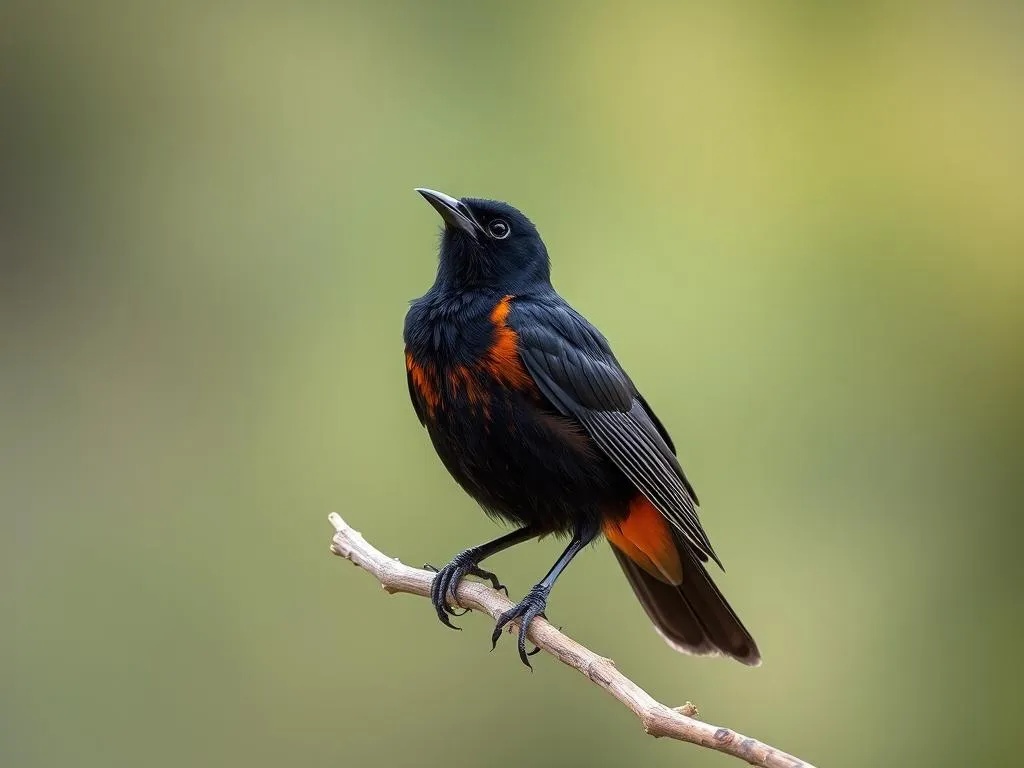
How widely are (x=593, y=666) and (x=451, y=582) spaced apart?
98 cm

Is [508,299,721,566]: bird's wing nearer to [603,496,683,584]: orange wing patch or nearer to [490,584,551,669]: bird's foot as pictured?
[603,496,683,584]: orange wing patch

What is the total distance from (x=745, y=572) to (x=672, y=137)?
2.59m

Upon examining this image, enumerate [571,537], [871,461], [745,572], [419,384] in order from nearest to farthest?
[419,384]
[571,537]
[745,572]
[871,461]

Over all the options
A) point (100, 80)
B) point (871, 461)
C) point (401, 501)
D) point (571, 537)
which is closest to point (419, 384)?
point (571, 537)

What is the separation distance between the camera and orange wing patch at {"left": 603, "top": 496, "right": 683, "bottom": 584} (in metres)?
4.14

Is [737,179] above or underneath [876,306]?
above

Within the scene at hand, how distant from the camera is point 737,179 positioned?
689 centimetres

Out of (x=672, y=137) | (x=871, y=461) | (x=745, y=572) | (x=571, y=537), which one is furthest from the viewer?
(x=672, y=137)

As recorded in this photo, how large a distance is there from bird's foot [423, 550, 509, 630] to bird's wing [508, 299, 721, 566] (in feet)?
1.98

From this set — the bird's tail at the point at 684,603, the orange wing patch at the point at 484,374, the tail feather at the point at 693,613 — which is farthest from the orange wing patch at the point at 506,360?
the tail feather at the point at 693,613

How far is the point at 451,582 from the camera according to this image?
4.01 m

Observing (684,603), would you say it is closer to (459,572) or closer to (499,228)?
(459,572)

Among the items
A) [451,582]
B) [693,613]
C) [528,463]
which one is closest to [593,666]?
[528,463]

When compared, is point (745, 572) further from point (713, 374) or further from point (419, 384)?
point (419, 384)
